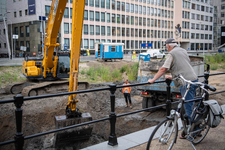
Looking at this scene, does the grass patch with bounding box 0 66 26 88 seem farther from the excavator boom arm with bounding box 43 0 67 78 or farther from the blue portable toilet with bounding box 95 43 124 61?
the blue portable toilet with bounding box 95 43 124 61

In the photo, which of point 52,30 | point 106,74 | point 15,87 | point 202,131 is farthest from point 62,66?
point 202,131

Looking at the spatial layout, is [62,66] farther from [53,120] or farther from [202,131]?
[202,131]

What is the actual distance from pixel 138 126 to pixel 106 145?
542cm

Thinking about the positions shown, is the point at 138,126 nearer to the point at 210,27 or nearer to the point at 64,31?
the point at 64,31

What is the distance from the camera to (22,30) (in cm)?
5703

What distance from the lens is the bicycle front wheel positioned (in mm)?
3711

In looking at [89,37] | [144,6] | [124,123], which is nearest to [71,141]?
[124,123]

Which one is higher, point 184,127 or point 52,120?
point 184,127

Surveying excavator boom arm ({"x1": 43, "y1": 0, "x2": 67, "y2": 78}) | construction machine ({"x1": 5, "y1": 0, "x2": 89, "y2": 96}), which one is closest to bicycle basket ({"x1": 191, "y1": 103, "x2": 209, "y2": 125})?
excavator boom arm ({"x1": 43, "y1": 0, "x2": 67, "y2": 78})

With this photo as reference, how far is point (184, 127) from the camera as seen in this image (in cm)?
421

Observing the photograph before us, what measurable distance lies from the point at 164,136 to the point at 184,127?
57cm

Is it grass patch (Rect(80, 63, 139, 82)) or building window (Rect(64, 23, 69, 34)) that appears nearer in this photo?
grass patch (Rect(80, 63, 139, 82))

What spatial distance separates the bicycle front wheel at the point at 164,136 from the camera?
3.71 metres

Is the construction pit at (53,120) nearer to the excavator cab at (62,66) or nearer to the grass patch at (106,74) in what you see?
the excavator cab at (62,66)
